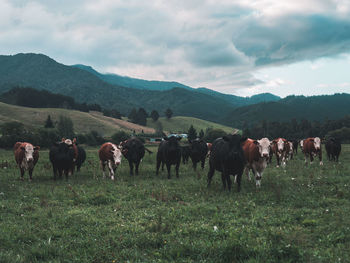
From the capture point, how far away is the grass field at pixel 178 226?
20.0 feet

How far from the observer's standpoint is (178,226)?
7852mm

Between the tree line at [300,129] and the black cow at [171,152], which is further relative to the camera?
the tree line at [300,129]

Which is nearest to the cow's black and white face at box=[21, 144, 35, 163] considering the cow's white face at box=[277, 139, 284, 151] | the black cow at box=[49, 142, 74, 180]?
the black cow at box=[49, 142, 74, 180]

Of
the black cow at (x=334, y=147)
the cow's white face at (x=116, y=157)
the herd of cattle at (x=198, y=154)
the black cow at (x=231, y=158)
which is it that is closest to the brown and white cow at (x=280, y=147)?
the herd of cattle at (x=198, y=154)

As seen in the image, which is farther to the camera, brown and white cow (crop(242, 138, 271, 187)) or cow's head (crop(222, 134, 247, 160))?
brown and white cow (crop(242, 138, 271, 187))

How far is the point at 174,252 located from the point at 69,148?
1381 centimetres

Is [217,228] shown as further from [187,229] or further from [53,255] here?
[53,255]

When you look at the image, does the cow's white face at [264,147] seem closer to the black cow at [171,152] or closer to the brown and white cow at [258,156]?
the brown and white cow at [258,156]

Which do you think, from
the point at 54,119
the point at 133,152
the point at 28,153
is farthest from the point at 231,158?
the point at 54,119

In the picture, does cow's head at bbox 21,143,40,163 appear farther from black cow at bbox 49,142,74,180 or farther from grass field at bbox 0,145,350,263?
grass field at bbox 0,145,350,263

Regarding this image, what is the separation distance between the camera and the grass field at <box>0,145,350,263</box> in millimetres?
6098

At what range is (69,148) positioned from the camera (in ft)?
60.0

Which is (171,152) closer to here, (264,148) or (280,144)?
(264,148)

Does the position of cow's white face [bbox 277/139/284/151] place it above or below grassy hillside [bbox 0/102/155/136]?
below
